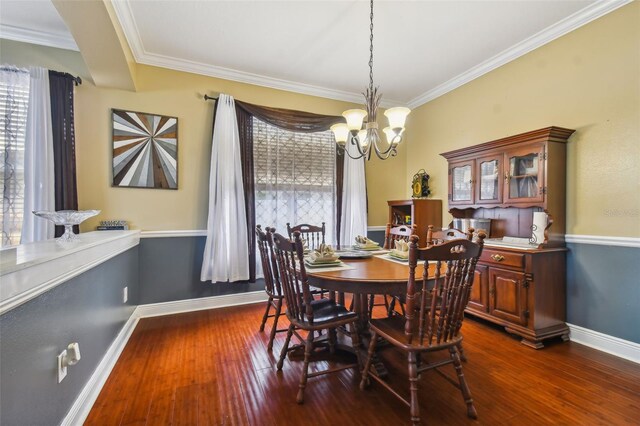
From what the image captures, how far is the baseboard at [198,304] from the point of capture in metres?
3.07

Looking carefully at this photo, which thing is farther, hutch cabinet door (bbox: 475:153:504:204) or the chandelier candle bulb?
hutch cabinet door (bbox: 475:153:504:204)

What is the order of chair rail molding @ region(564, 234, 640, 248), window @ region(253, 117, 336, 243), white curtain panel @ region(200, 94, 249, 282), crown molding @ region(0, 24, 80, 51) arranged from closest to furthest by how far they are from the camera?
chair rail molding @ region(564, 234, 640, 248) → crown molding @ region(0, 24, 80, 51) → white curtain panel @ region(200, 94, 249, 282) → window @ region(253, 117, 336, 243)

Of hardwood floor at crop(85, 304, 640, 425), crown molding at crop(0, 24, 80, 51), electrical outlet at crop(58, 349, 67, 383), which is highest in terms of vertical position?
crown molding at crop(0, 24, 80, 51)

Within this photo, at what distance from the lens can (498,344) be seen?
241cm

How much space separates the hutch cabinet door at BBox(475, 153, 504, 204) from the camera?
2830mm

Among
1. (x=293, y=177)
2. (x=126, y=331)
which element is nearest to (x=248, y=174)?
(x=293, y=177)

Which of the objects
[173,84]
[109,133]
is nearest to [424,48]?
[173,84]

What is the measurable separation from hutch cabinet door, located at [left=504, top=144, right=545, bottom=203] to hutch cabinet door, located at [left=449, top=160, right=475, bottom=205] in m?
0.40

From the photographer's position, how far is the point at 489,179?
9.70ft

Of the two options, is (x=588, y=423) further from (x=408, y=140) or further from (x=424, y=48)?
(x=408, y=140)

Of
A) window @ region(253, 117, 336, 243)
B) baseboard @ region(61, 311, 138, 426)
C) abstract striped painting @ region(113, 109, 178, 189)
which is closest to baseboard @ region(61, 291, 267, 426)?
baseboard @ region(61, 311, 138, 426)

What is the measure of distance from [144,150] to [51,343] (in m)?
2.27

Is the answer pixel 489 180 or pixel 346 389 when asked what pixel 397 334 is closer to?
pixel 346 389

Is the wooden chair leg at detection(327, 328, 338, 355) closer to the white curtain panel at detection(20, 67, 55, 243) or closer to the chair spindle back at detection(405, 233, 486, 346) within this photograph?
the chair spindle back at detection(405, 233, 486, 346)
